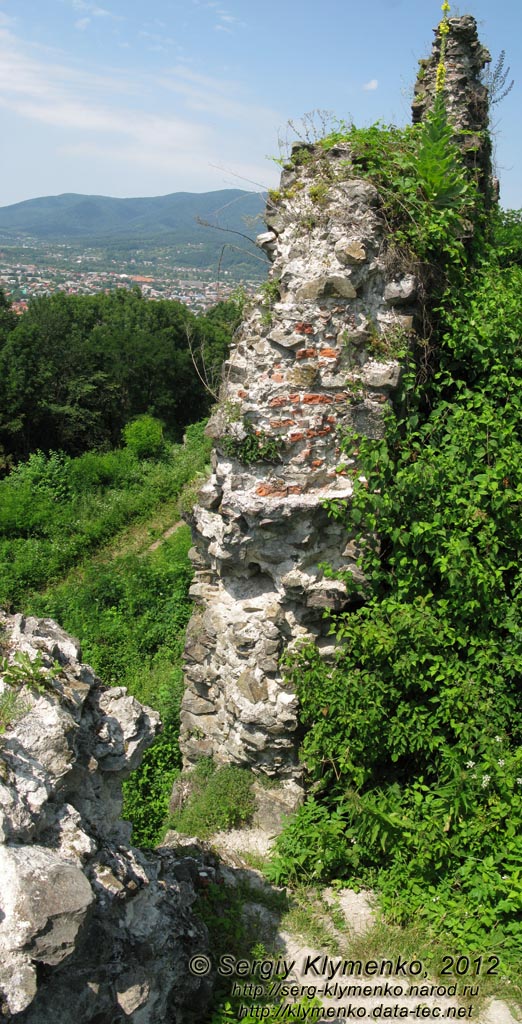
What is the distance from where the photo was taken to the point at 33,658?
3.90 m

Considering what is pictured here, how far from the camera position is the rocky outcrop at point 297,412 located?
5.71m

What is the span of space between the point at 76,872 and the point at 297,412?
3.71 m

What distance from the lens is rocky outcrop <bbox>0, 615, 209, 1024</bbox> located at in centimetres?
284

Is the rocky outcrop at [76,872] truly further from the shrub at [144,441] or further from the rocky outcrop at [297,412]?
the shrub at [144,441]

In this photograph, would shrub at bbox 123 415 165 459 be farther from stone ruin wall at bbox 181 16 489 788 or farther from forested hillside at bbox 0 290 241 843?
stone ruin wall at bbox 181 16 489 788

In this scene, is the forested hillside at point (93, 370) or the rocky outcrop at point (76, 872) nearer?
the rocky outcrop at point (76, 872)

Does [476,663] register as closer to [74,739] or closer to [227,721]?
[227,721]

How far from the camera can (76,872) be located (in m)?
3.04

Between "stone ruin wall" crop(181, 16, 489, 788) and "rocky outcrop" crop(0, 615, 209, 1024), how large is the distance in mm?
1638

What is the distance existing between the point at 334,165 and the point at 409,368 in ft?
5.91

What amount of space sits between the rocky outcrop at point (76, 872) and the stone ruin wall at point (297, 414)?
164cm

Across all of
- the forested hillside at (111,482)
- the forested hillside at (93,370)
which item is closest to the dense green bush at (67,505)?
the forested hillside at (111,482)

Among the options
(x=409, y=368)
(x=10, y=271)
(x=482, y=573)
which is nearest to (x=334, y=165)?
(x=409, y=368)

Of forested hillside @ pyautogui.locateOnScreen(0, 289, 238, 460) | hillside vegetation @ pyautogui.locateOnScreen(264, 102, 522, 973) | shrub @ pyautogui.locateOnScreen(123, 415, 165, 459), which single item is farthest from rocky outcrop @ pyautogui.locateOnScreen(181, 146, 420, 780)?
shrub @ pyautogui.locateOnScreen(123, 415, 165, 459)
